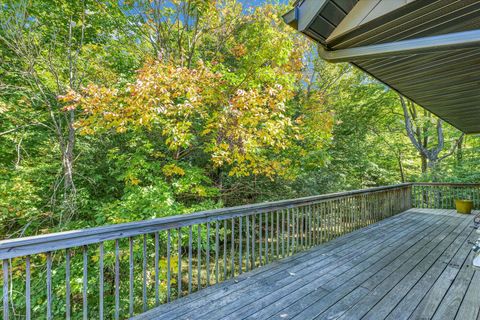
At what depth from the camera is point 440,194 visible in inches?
310

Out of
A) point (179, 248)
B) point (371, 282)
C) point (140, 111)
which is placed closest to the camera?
point (179, 248)

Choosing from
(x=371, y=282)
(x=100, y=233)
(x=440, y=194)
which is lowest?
(x=371, y=282)

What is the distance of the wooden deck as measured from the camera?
221 centimetres

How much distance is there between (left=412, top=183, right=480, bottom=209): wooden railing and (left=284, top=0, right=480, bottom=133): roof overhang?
5.26 meters

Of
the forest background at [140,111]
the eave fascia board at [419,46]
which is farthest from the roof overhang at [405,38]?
the forest background at [140,111]

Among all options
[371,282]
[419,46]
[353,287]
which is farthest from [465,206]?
[419,46]

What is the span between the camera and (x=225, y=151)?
4.93 m

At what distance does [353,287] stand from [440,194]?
7.50 metres

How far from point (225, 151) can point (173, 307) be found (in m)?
3.08

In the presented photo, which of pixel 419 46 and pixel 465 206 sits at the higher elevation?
pixel 419 46

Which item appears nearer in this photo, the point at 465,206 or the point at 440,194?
the point at 465,206

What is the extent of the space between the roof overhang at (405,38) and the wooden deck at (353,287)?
7.68 ft

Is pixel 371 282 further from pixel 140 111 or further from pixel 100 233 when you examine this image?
pixel 140 111

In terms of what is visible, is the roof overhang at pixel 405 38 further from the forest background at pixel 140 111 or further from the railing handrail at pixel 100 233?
the railing handrail at pixel 100 233
